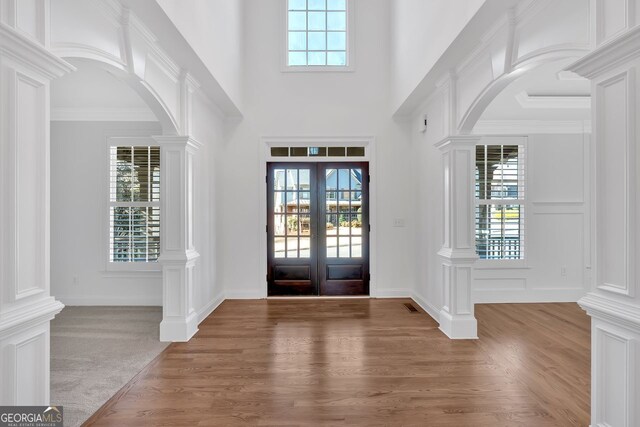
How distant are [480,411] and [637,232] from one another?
1.48m

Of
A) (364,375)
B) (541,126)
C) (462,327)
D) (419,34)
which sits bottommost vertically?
(364,375)

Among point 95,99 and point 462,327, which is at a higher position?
point 95,99

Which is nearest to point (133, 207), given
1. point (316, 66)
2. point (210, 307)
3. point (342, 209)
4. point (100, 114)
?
point (100, 114)

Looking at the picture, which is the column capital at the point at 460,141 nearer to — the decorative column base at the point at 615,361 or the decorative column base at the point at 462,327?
the decorative column base at the point at 462,327

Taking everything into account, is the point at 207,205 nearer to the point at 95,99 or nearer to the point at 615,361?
the point at 95,99

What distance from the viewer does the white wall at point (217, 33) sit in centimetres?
307

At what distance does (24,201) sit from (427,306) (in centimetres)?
433

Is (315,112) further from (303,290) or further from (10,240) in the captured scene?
(10,240)

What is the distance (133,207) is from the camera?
5234 mm

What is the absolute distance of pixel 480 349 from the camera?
3.55 metres

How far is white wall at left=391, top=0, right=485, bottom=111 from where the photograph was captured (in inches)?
122

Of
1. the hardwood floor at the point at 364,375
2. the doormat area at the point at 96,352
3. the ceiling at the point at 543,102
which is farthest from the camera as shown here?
the ceiling at the point at 543,102

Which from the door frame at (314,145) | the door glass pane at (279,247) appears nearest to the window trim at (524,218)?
the door frame at (314,145)

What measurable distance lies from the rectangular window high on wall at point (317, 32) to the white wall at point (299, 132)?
29 cm
